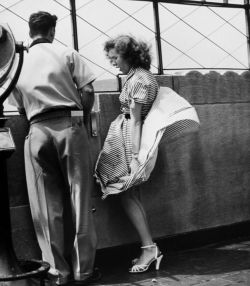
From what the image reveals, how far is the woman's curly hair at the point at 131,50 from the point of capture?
5125 mm

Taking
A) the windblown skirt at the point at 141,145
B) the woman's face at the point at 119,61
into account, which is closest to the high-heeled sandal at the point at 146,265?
the windblown skirt at the point at 141,145

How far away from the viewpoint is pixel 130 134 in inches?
198

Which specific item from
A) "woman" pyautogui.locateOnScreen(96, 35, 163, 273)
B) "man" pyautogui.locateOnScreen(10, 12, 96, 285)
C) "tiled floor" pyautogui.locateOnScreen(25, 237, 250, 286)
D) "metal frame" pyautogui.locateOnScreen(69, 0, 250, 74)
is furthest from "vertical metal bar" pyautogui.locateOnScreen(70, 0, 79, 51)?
"tiled floor" pyautogui.locateOnScreen(25, 237, 250, 286)

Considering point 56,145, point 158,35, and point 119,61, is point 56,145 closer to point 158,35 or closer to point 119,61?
point 119,61

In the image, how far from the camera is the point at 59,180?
472 centimetres

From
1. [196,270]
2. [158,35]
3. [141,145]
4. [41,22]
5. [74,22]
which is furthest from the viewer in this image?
[158,35]

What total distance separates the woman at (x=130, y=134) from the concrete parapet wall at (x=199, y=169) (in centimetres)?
24

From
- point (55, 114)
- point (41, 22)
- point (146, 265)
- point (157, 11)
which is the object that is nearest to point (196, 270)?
point (146, 265)

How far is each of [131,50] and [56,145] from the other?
3.83 ft

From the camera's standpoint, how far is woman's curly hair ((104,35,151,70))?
5125 mm

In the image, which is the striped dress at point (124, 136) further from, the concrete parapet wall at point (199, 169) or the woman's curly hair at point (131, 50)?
the concrete parapet wall at point (199, 169)

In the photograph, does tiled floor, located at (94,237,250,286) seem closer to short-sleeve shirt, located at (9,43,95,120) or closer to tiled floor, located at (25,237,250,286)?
tiled floor, located at (25,237,250,286)

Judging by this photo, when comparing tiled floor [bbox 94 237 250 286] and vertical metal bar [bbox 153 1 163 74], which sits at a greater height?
vertical metal bar [bbox 153 1 163 74]

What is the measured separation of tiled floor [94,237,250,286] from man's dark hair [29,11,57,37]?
2070mm
